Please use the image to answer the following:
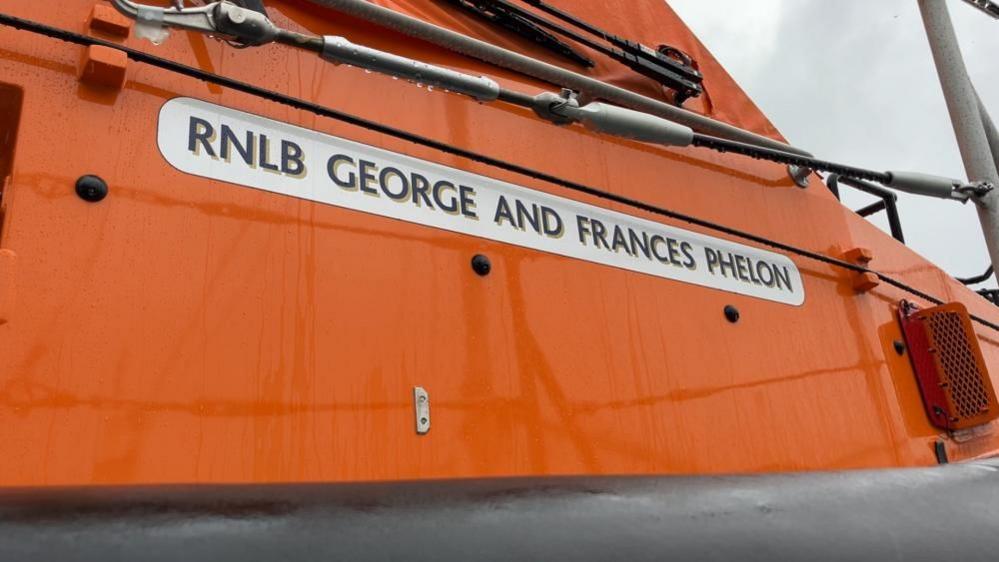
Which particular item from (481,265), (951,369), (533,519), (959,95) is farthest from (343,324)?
(959,95)

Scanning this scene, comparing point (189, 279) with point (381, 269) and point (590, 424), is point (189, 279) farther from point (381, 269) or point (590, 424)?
point (590, 424)

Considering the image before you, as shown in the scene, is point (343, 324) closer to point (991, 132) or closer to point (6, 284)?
point (6, 284)

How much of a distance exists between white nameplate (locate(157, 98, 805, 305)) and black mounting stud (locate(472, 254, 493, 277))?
0.16ft

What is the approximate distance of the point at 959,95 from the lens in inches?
126

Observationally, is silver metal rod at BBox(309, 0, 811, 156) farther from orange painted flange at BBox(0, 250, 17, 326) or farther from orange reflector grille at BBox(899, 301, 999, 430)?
orange reflector grille at BBox(899, 301, 999, 430)

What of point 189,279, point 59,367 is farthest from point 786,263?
point 59,367

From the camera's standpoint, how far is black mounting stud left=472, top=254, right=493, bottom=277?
1720 millimetres

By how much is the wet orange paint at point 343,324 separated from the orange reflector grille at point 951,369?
40 centimetres

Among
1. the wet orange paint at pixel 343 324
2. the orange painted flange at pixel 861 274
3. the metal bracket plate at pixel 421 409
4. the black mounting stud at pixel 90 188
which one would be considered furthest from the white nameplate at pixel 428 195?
the orange painted flange at pixel 861 274

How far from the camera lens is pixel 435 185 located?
173cm

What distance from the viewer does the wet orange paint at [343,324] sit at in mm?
1232

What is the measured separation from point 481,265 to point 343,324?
0.35 metres

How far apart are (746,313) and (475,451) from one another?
38.5 inches

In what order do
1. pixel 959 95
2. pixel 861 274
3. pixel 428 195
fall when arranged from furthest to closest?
pixel 959 95 < pixel 861 274 < pixel 428 195
